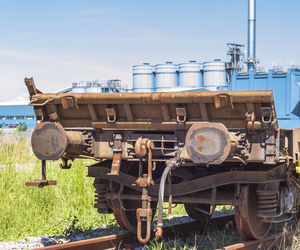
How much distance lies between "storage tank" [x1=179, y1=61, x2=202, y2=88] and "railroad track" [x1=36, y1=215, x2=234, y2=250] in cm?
3881

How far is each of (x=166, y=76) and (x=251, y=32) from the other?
932 centimetres

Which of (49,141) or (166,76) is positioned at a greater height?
(166,76)

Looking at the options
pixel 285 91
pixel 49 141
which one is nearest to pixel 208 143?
pixel 49 141

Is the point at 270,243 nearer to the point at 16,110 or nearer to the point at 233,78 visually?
the point at 233,78

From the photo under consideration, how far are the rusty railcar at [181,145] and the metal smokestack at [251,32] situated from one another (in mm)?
36909

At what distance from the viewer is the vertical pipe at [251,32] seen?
4072cm

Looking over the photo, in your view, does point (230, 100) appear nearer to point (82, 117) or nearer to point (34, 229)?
point (82, 117)

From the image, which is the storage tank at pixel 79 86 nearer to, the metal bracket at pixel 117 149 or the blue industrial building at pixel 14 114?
the blue industrial building at pixel 14 114

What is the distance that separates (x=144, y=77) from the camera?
4703cm

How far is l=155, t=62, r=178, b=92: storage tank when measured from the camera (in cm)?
4616

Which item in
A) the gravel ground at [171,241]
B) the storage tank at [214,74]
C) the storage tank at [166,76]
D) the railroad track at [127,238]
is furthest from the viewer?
the storage tank at [166,76]

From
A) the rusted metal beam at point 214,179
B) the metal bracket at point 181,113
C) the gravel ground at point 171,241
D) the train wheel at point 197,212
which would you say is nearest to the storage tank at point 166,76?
the train wheel at point 197,212

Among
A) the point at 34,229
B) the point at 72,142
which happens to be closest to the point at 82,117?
the point at 72,142

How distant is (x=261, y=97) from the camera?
4586mm
